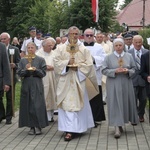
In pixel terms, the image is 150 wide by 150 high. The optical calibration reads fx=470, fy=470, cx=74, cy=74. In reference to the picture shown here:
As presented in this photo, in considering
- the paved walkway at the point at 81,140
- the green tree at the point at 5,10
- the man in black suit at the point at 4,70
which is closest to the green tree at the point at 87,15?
the man in black suit at the point at 4,70

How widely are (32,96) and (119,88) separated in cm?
174

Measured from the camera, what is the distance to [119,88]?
9.21 meters

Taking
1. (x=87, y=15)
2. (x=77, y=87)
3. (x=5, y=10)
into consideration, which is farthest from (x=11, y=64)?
(x=5, y=10)

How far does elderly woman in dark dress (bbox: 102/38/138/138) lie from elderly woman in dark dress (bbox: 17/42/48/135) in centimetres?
→ 133

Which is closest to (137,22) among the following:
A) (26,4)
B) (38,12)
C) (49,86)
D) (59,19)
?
(26,4)

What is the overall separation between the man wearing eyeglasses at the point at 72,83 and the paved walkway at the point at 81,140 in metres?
0.31

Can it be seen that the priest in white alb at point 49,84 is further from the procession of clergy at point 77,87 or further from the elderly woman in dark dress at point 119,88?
the elderly woman in dark dress at point 119,88

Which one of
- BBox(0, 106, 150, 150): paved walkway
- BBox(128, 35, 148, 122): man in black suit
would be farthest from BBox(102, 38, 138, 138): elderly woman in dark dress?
BBox(128, 35, 148, 122): man in black suit

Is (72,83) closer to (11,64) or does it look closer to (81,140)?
(81,140)

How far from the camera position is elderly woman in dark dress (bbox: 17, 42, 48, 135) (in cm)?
938

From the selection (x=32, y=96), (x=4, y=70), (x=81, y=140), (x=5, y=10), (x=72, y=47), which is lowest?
(x=81, y=140)

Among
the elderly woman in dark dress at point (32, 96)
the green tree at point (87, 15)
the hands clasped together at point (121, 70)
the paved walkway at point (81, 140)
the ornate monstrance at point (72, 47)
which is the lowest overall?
the paved walkway at point (81, 140)

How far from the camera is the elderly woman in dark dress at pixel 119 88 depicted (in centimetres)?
916

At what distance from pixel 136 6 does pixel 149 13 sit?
6.03 metres
